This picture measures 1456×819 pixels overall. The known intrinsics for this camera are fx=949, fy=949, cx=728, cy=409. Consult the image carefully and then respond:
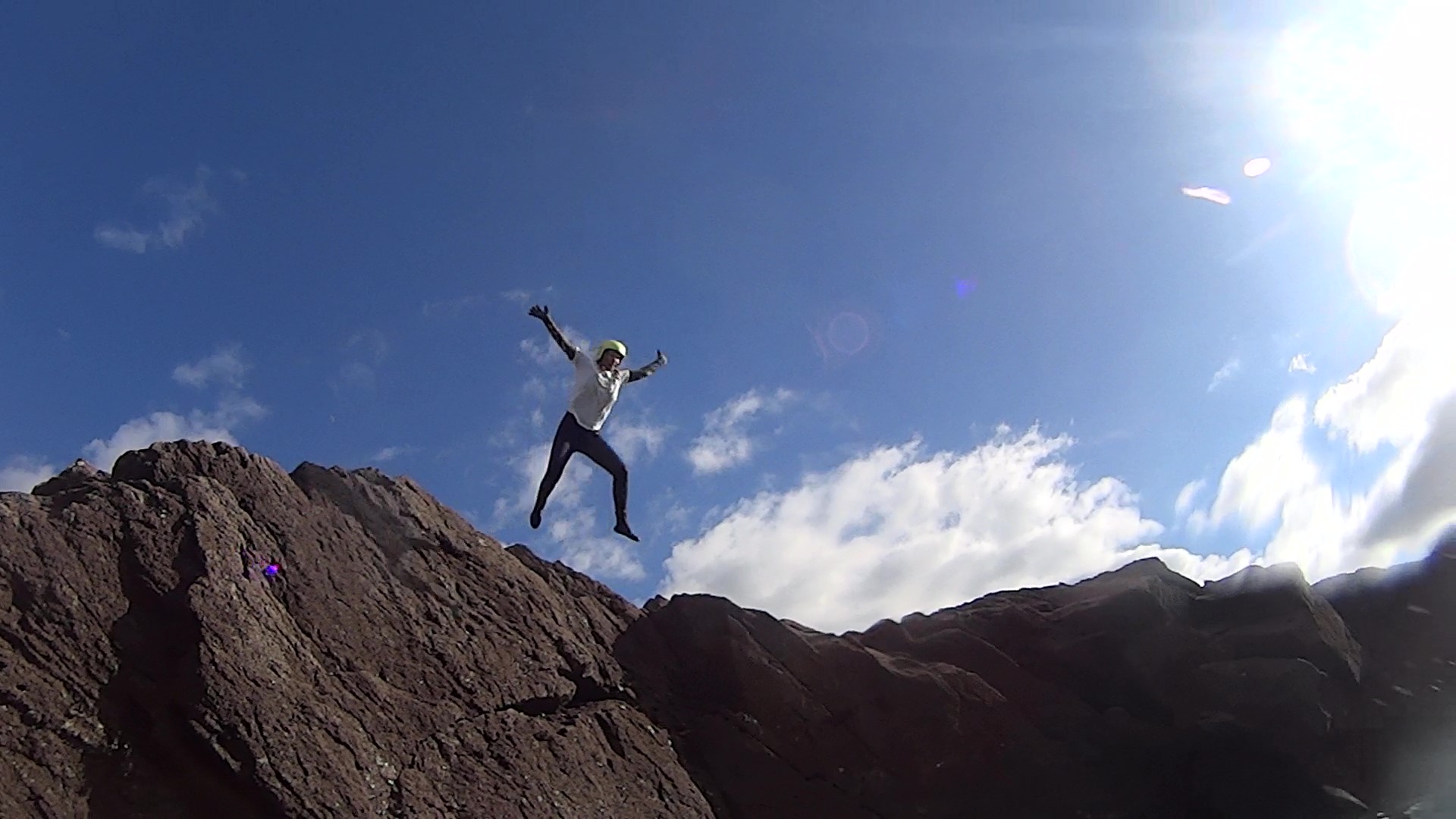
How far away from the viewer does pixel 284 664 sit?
8.08 m

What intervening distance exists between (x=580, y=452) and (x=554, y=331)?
5.26 ft

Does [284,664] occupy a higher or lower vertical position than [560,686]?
lower

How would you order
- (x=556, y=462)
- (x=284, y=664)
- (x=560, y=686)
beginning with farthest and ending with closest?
(x=556, y=462) < (x=560, y=686) < (x=284, y=664)

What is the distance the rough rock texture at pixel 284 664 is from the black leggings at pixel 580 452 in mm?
1206

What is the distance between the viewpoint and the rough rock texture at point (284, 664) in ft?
23.3

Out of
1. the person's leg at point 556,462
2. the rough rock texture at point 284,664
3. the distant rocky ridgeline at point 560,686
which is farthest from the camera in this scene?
the person's leg at point 556,462

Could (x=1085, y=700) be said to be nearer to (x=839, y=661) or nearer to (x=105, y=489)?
(x=839, y=661)

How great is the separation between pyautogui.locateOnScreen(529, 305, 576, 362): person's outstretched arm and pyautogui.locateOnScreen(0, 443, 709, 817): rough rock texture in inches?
105

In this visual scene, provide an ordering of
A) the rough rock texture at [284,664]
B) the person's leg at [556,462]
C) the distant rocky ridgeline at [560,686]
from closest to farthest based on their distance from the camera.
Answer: the rough rock texture at [284,664], the distant rocky ridgeline at [560,686], the person's leg at [556,462]

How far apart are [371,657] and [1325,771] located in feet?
48.9

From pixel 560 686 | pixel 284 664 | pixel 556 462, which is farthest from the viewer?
pixel 556 462

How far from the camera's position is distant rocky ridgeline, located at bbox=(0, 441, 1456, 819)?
287 inches

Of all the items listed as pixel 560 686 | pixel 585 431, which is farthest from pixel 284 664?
pixel 585 431

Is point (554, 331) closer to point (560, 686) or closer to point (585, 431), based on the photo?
point (585, 431)
